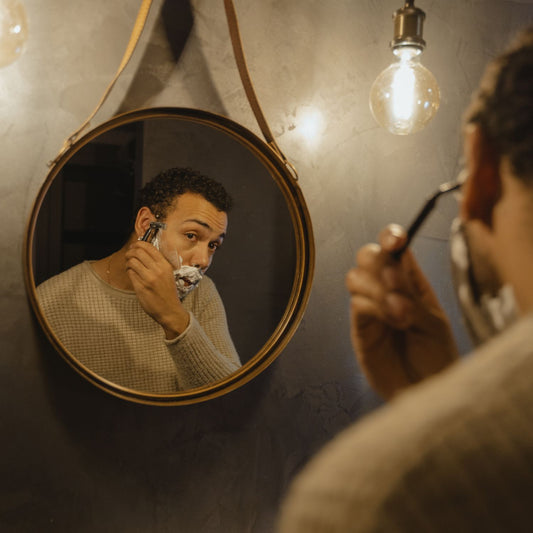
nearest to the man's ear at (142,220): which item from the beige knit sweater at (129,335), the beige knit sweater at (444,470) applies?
the beige knit sweater at (129,335)

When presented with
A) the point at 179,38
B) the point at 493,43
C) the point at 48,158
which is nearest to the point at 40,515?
the point at 48,158

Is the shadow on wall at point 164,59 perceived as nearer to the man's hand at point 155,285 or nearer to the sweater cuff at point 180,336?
the man's hand at point 155,285

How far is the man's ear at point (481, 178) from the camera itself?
1.34 feet

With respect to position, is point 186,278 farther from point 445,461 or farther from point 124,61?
point 445,461

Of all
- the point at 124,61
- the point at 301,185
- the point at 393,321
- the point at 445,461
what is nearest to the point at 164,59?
the point at 124,61

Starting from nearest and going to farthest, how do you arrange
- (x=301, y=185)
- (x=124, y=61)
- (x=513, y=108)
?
1. (x=513, y=108)
2. (x=124, y=61)
3. (x=301, y=185)

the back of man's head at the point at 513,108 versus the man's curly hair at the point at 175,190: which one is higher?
the man's curly hair at the point at 175,190

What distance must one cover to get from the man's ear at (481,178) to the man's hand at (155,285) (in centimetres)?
74

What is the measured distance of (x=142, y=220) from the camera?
109 centimetres

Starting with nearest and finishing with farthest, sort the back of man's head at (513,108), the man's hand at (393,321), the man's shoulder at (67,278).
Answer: the back of man's head at (513,108), the man's hand at (393,321), the man's shoulder at (67,278)

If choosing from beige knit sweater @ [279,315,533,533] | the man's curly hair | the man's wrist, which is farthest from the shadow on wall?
beige knit sweater @ [279,315,533,533]

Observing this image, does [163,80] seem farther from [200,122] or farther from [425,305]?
[425,305]

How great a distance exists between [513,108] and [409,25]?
0.75 metres

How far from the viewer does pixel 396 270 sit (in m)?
0.65
